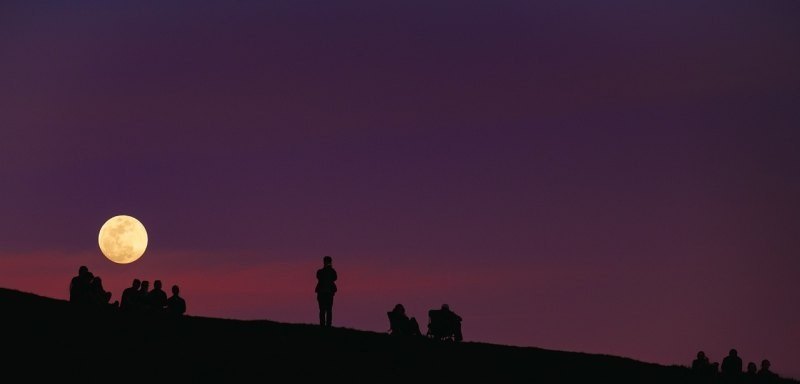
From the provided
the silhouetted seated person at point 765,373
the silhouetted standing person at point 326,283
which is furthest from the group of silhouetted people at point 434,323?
the silhouetted seated person at point 765,373

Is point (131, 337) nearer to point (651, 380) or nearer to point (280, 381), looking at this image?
point (280, 381)

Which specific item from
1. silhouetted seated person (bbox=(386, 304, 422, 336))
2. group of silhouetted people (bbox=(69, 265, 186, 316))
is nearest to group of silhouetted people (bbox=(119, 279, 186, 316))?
group of silhouetted people (bbox=(69, 265, 186, 316))

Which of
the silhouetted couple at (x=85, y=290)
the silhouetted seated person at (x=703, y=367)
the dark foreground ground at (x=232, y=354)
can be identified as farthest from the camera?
the silhouetted seated person at (x=703, y=367)

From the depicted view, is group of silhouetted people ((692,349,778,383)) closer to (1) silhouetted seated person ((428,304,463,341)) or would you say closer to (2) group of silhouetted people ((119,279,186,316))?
(1) silhouetted seated person ((428,304,463,341))

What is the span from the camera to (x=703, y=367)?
4575cm

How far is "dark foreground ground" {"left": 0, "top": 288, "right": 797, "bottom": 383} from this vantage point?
110 ft

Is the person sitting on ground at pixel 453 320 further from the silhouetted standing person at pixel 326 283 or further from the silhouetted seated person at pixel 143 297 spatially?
the silhouetted seated person at pixel 143 297

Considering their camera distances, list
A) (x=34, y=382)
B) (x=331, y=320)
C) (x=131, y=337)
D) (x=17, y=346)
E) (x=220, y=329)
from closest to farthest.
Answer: (x=34, y=382) → (x=17, y=346) → (x=131, y=337) → (x=220, y=329) → (x=331, y=320)

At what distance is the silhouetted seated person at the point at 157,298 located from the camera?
40.3 meters

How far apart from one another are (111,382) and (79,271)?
8227 millimetres

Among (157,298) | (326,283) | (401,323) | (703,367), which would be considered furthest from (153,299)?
(703,367)

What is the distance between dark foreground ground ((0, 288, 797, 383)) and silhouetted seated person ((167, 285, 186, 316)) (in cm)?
58

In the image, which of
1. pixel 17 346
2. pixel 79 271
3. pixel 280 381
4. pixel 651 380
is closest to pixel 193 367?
pixel 280 381

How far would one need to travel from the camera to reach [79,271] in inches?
1564
